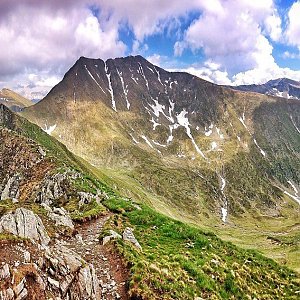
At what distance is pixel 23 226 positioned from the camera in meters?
23.2

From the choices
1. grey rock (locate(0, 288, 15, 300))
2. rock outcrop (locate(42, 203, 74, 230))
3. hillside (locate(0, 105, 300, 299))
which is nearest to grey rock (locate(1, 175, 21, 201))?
hillside (locate(0, 105, 300, 299))

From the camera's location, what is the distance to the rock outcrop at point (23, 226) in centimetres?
2216

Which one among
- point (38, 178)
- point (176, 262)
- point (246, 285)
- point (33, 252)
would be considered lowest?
point (246, 285)

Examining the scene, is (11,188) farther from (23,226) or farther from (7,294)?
(7,294)

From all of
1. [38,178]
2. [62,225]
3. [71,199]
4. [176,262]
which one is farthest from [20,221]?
[38,178]

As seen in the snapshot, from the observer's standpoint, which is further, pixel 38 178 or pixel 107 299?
pixel 38 178

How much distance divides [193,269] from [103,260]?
657cm

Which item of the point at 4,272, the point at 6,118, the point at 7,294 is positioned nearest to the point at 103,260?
the point at 4,272

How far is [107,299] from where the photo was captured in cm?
1880

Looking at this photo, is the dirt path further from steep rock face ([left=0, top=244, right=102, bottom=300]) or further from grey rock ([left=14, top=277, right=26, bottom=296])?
grey rock ([left=14, top=277, right=26, bottom=296])

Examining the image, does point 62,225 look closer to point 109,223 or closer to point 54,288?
point 109,223

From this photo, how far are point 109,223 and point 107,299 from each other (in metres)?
15.5

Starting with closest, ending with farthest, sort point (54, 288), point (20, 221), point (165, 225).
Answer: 1. point (54, 288)
2. point (20, 221)
3. point (165, 225)

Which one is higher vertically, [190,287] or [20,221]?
[20,221]
